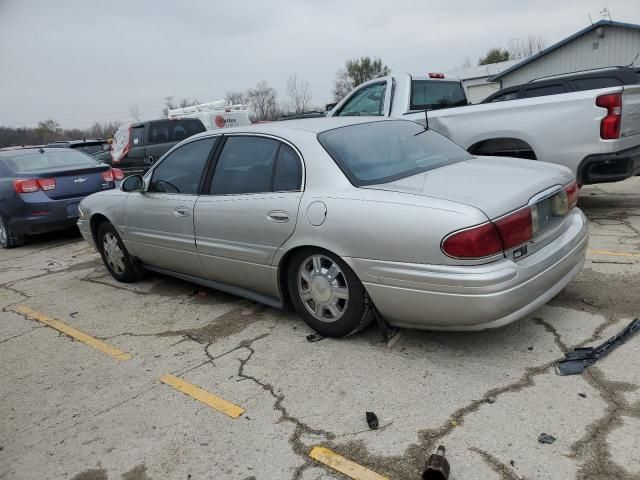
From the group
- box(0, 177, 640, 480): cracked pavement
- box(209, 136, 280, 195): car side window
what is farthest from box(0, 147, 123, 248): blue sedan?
box(209, 136, 280, 195): car side window

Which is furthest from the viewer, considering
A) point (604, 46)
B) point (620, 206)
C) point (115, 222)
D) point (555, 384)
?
point (604, 46)

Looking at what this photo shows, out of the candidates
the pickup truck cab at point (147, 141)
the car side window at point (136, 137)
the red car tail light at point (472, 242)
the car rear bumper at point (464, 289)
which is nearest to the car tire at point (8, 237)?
the pickup truck cab at point (147, 141)

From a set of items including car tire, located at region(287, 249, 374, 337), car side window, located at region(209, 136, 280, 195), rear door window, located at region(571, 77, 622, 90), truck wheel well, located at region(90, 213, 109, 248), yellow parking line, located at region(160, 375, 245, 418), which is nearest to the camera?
yellow parking line, located at region(160, 375, 245, 418)

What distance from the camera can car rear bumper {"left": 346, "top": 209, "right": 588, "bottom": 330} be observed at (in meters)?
2.84

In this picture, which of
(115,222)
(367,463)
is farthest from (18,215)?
(367,463)

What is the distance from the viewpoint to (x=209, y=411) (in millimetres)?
2980

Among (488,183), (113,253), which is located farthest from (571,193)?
(113,253)

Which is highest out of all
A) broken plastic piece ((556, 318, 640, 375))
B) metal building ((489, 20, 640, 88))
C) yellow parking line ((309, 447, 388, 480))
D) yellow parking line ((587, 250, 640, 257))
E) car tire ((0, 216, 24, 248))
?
metal building ((489, 20, 640, 88))

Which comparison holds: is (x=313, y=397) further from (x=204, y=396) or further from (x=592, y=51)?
(x=592, y=51)

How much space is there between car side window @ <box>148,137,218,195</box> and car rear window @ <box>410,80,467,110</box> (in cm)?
369

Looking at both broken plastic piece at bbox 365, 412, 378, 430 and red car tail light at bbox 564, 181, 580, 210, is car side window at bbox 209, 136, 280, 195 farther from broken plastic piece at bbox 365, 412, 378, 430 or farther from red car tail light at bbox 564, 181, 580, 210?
red car tail light at bbox 564, 181, 580, 210

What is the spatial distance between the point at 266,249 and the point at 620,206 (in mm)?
5441

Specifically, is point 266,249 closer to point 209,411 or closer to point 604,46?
point 209,411

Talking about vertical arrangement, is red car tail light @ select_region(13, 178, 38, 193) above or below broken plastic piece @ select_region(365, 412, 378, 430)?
above
